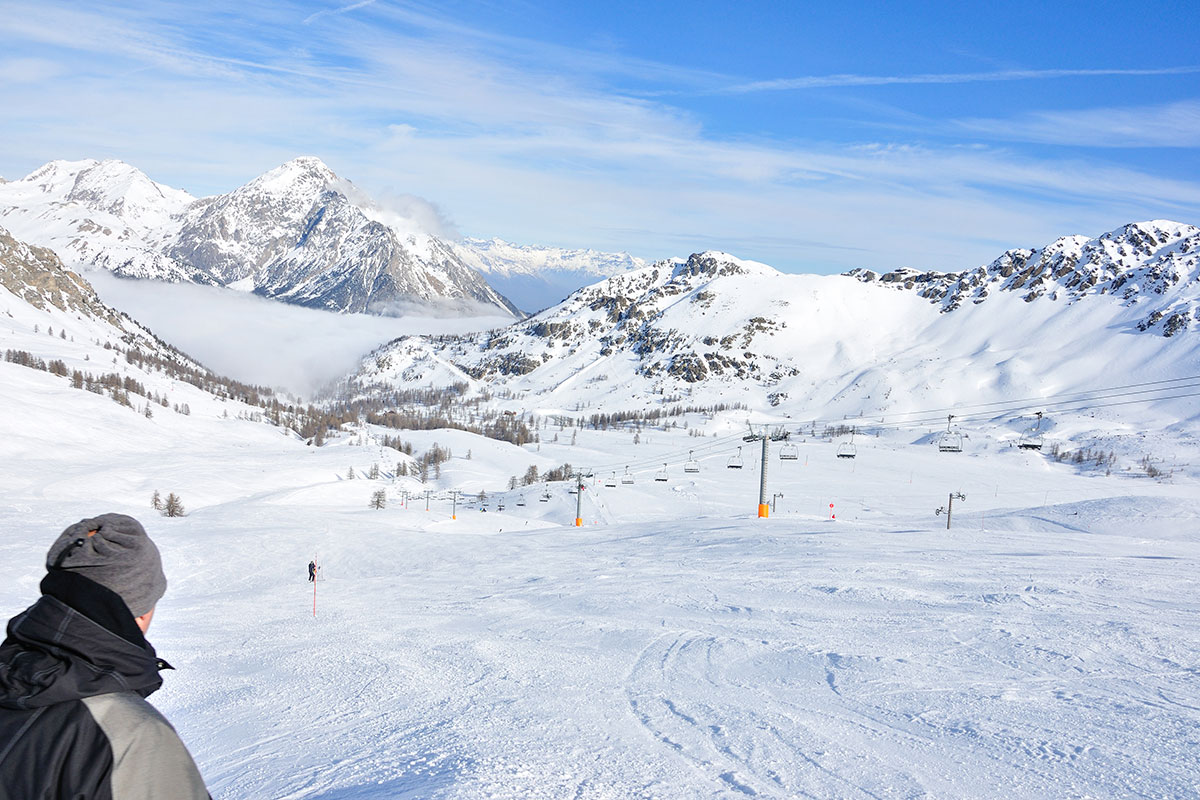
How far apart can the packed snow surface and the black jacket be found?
5596 millimetres

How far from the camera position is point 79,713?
2.50 m

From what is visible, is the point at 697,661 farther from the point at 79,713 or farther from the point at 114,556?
the point at 79,713

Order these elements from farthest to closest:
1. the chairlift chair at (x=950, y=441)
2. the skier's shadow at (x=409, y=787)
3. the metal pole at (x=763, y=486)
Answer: the chairlift chair at (x=950, y=441) → the metal pole at (x=763, y=486) → the skier's shadow at (x=409, y=787)

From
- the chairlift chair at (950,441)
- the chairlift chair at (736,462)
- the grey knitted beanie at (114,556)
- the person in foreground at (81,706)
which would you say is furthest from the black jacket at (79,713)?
the chairlift chair at (736,462)

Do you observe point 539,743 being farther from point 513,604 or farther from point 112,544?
point 513,604

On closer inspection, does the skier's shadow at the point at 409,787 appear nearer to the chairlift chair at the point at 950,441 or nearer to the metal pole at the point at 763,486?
the metal pole at the point at 763,486

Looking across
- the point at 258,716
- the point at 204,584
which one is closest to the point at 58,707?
the point at 258,716

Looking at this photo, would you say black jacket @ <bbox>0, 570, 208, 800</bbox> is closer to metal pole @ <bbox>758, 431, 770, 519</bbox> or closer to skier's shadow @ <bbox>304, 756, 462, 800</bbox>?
skier's shadow @ <bbox>304, 756, 462, 800</bbox>

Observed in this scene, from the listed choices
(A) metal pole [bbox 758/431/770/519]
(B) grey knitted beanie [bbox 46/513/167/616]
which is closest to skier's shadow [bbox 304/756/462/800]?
(B) grey knitted beanie [bbox 46/513/167/616]

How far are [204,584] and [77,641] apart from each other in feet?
104

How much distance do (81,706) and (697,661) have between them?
11792 millimetres

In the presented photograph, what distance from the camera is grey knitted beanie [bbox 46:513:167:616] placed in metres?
2.88

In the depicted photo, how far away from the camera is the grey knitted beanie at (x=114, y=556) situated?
2.88 m

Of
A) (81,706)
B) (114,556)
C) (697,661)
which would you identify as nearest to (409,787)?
(114,556)
